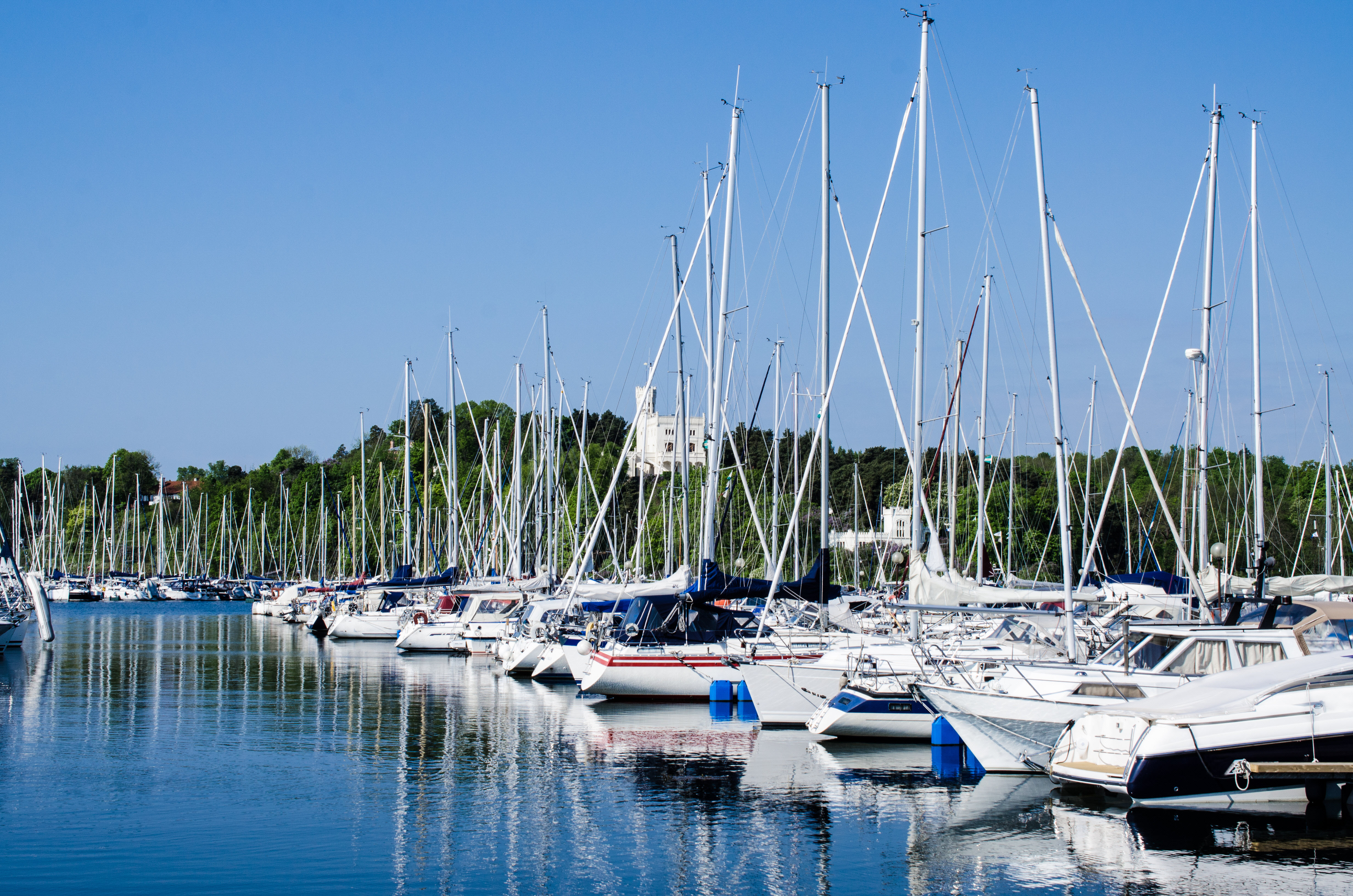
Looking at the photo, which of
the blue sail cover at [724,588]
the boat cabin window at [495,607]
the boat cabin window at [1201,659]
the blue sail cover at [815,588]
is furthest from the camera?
the boat cabin window at [495,607]

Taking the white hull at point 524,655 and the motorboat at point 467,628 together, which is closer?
the white hull at point 524,655

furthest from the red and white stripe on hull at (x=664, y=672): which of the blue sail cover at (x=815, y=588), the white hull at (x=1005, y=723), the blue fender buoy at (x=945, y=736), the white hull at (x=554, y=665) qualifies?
the white hull at (x=1005, y=723)

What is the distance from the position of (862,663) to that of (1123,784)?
33.2ft

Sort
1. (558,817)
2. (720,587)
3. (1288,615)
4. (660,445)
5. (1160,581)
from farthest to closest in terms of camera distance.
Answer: (660,445), (1160,581), (720,587), (1288,615), (558,817)

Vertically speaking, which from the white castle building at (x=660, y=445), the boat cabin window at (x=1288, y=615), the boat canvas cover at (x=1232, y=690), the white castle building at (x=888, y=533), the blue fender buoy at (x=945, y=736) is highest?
the white castle building at (x=660, y=445)

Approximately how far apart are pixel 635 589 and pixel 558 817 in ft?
65.9

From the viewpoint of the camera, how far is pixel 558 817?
60.7 ft

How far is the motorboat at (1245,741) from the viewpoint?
1692 cm

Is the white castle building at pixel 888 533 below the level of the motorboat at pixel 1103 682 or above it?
above

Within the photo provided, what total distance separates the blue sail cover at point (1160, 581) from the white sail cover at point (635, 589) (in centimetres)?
1632

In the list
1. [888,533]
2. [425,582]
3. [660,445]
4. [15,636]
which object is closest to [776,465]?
[425,582]

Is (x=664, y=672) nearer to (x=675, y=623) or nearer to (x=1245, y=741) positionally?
(x=675, y=623)

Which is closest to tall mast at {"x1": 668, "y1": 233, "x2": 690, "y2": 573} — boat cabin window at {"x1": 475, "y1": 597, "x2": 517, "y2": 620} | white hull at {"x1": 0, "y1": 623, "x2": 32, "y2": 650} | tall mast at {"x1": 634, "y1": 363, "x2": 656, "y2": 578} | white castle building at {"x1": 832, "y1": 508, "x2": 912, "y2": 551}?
tall mast at {"x1": 634, "y1": 363, "x2": 656, "y2": 578}

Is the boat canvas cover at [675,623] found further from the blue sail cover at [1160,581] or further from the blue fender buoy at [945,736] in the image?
the blue sail cover at [1160,581]
